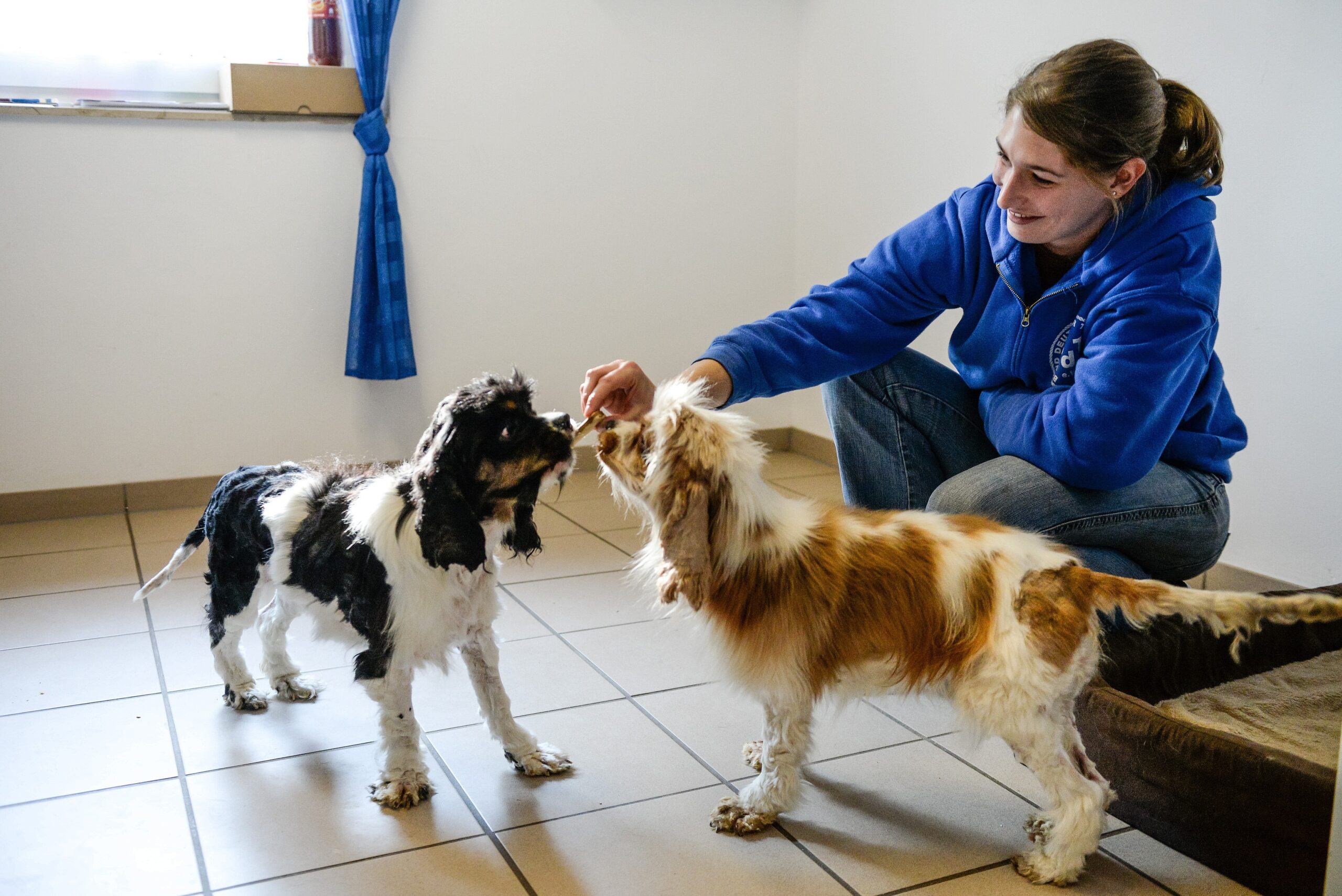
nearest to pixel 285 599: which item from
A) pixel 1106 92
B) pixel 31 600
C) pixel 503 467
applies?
pixel 503 467

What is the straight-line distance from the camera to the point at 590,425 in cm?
202

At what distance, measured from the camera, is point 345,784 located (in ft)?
7.13

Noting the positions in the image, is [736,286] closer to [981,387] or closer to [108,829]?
[981,387]

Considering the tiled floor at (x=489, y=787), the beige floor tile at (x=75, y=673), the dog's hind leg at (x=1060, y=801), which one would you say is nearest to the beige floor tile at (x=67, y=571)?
the tiled floor at (x=489, y=787)

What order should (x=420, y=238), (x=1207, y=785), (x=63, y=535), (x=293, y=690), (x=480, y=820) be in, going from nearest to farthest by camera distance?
(x=1207, y=785), (x=480, y=820), (x=293, y=690), (x=63, y=535), (x=420, y=238)

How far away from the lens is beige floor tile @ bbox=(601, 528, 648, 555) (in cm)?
372

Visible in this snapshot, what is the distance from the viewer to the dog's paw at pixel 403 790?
6.78 ft

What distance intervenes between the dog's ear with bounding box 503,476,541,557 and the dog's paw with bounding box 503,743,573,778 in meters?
0.41

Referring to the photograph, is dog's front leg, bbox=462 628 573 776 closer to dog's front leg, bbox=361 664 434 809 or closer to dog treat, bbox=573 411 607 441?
dog's front leg, bbox=361 664 434 809

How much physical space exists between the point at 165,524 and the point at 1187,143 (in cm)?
351

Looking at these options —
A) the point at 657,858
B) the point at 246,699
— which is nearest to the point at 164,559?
the point at 246,699

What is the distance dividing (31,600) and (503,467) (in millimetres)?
2000

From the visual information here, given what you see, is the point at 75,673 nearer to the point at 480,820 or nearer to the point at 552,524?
the point at 480,820

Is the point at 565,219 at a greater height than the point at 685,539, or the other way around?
the point at 565,219
